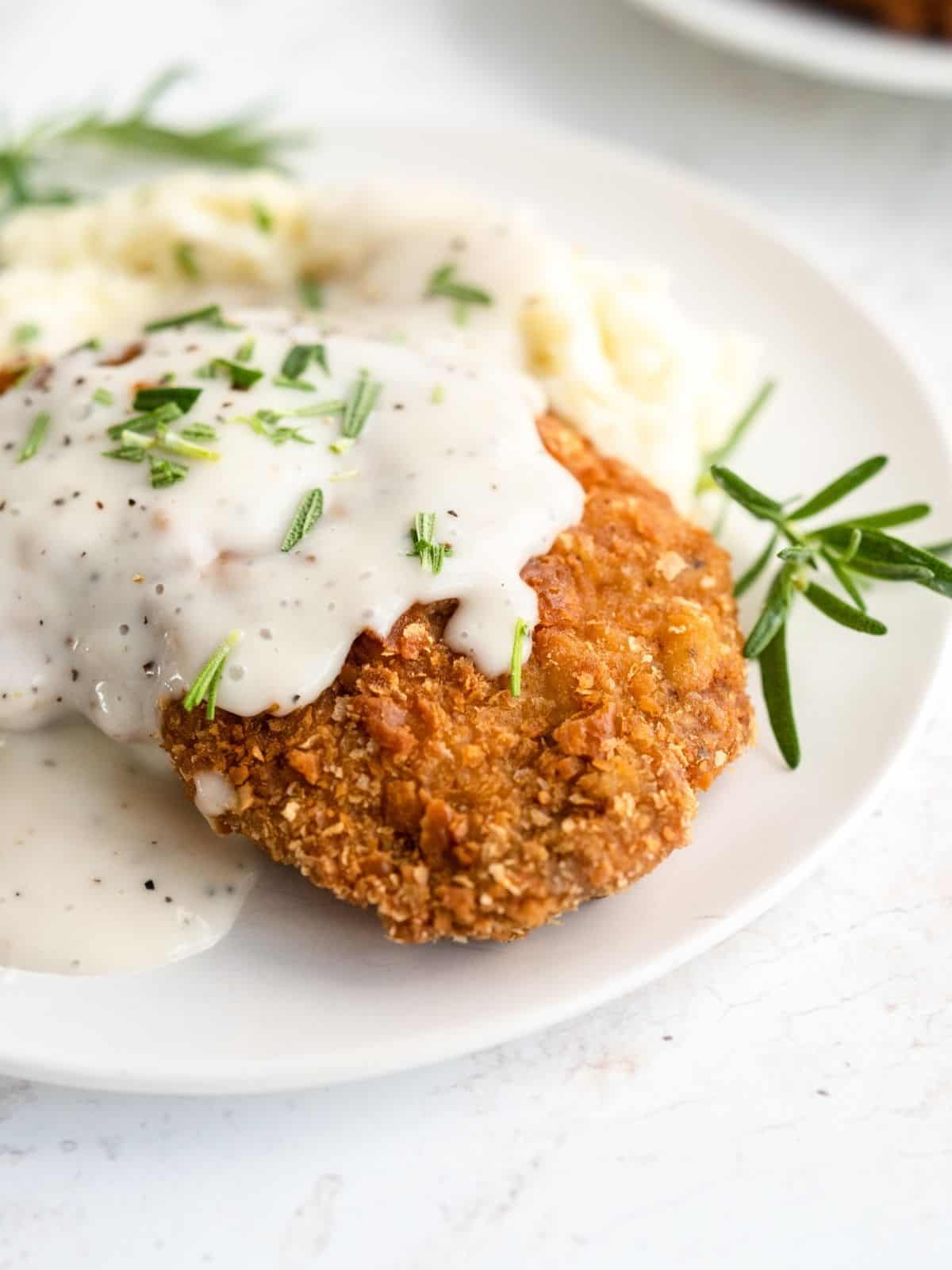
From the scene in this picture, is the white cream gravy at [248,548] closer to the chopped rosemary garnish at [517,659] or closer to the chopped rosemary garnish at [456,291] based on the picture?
the chopped rosemary garnish at [517,659]

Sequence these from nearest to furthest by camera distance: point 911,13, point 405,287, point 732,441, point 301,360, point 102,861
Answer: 1. point 102,861
2. point 301,360
3. point 732,441
4. point 405,287
5. point 911,13

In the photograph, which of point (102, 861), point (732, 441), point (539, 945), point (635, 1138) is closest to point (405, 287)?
point (732, 441)

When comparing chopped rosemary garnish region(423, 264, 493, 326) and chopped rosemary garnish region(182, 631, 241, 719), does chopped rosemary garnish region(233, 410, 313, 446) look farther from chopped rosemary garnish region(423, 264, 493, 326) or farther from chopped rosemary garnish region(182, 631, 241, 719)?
chopped rosemary garnish region(423, 264, 493, 326)

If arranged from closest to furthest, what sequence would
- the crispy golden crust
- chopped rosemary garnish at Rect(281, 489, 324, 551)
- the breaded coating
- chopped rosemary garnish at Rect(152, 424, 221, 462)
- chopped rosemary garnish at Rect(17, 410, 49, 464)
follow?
1. the breaded coating
2. chopped rosemary garnish at Rect(281, 489, 324, 551)
3. chopped rosemary garnish at Rect(152, 424, 221, 462)
4. chopped rosemary garnish at Rect(17, 410, 49, 464)
5. the crispy golden crust

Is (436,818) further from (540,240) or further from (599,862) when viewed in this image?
(540,240)

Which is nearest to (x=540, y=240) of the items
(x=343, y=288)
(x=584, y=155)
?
(x=343, y=288)

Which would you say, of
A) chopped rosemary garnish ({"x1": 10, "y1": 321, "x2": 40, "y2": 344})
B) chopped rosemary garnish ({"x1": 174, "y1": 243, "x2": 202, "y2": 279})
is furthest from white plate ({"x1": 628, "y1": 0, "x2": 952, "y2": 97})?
chopped rosemary garnish ({"x1": 10, "y1": 321, "x2": 40, "y2": 344})

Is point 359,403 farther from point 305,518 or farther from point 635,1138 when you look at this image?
point 635,1138
